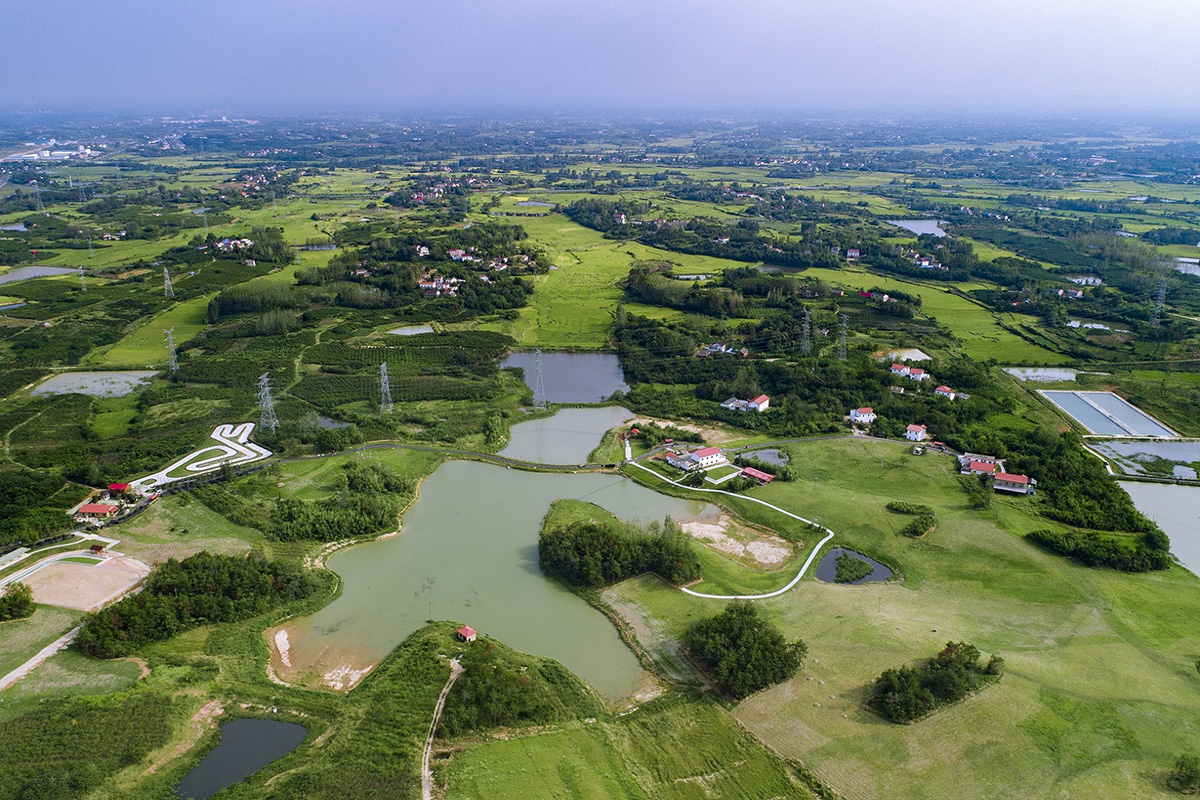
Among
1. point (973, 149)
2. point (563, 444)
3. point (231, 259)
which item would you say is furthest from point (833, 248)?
point (973, 149)

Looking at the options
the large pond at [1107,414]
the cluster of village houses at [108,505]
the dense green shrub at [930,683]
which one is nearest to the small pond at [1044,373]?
the large pond at [1107,414]

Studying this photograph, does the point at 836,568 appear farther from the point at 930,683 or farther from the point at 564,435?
the point at 564,435

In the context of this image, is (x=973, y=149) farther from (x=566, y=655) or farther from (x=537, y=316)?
(x=566, y=655)

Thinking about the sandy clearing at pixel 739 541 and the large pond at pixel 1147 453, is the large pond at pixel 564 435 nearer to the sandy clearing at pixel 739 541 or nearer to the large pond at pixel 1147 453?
the sandy clearing at pixel 739 541

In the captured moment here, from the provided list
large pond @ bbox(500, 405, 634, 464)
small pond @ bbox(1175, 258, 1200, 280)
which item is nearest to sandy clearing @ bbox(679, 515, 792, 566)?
large pond @ bbox(500, 405, 634, 464)

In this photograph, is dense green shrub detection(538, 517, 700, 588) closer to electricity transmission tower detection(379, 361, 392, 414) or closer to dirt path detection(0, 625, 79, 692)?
dirt path detection(0, 625, 79, 692)

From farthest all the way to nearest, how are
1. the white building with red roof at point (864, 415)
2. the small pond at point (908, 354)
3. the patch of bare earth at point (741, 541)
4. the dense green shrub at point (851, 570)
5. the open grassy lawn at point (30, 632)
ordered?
the small pond at point (908, 354), the white building with red roof at point (864, 415), the patch of bare earth at point (741, 541), the dense green shrub at point (851, 570), the open grassy lawn at point (30, 632)
